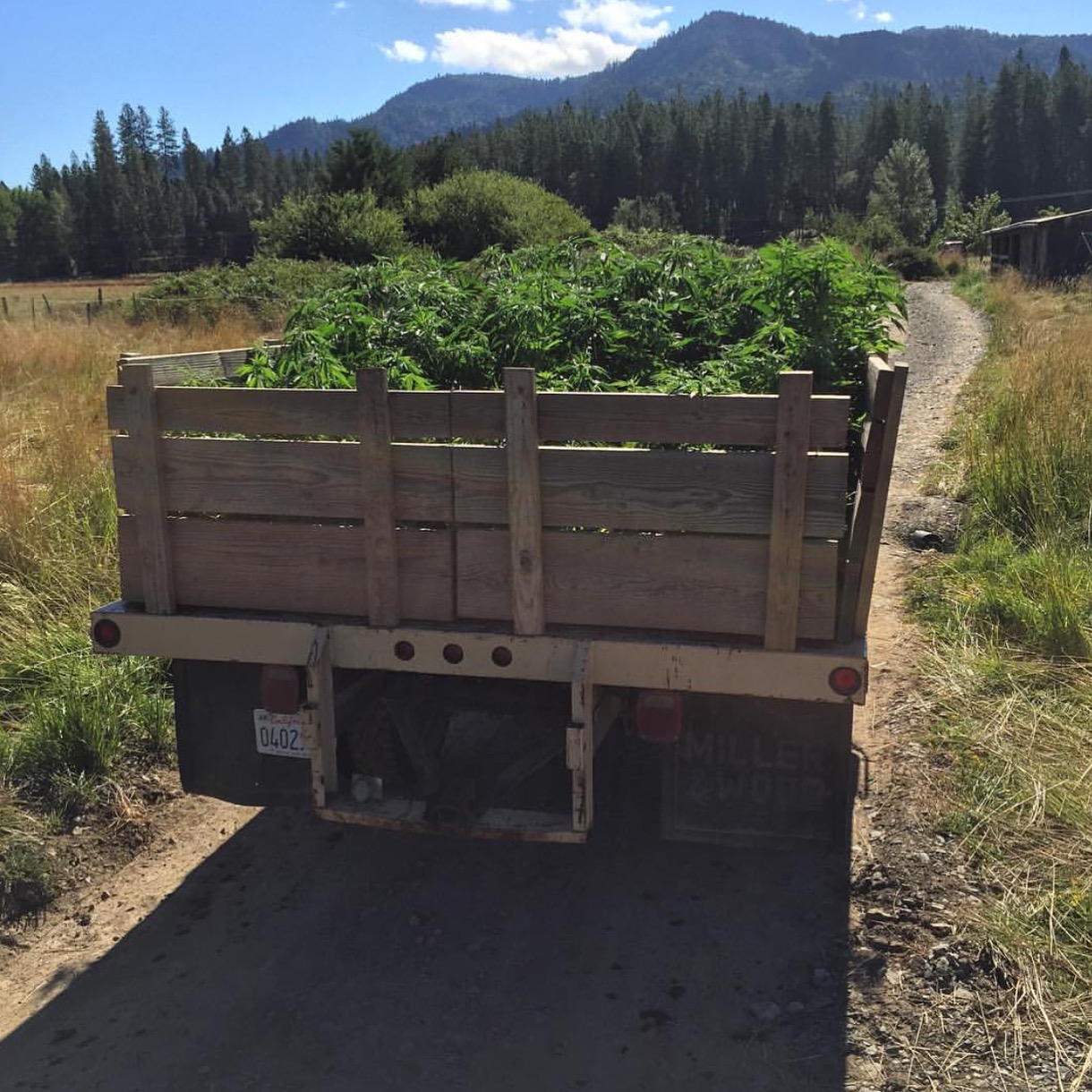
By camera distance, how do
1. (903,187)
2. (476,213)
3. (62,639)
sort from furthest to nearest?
1. (903,187)
2. (476,213)
3. (62,639)

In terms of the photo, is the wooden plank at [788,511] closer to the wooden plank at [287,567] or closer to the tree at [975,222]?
the wooden plank at [287,567]

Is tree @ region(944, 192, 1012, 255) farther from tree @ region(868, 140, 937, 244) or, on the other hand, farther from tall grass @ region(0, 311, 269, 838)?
tall grass @ region(0, 311, 269, 838)

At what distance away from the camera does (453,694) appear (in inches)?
139

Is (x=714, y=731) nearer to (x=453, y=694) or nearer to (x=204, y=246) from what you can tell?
Result: (x=453, y=694)

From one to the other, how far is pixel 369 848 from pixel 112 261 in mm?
Answer: 99662

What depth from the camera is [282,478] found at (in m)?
3.29

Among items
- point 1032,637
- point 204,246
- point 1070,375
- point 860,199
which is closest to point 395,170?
point 1070,375

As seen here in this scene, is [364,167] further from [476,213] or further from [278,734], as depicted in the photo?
[278,734]

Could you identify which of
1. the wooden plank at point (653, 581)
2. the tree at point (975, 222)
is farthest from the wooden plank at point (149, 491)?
the tree at point (975, 222)

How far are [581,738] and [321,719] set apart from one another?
33.5 inches

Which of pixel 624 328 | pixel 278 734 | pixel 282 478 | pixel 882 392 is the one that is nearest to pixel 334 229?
pixel 624 328

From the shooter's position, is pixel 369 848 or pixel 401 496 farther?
pixel 369 848

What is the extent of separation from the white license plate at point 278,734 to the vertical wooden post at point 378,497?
457mm

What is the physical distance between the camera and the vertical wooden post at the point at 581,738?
10.1 ft
